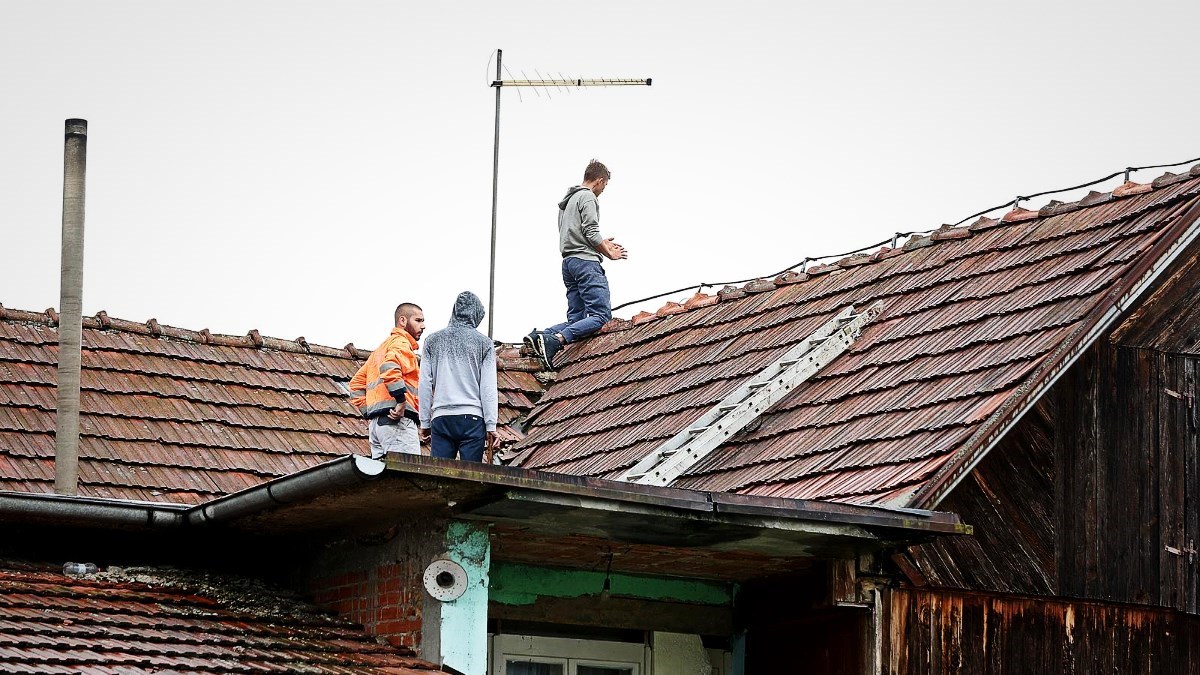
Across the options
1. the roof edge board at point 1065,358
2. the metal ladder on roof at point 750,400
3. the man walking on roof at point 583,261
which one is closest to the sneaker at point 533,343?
the man walking on roof at point 583,261

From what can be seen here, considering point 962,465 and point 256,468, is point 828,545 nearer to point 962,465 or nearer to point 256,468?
point 962,465

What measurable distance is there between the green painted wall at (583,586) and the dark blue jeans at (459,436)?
0.86 metres

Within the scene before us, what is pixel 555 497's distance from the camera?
9367 mm

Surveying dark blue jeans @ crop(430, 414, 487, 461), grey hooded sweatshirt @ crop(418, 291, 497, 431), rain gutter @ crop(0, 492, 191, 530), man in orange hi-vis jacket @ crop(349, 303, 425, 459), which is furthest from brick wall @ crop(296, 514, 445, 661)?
man in orange hi-vis jacket @ crop(349, 303, 425, 459)

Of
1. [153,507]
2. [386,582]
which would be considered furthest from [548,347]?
[153,507]

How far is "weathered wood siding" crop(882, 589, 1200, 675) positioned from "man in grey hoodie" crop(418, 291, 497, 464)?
111 inches

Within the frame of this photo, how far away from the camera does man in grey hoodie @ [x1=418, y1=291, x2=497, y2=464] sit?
11.6m

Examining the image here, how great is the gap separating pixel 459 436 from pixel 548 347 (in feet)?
15.2

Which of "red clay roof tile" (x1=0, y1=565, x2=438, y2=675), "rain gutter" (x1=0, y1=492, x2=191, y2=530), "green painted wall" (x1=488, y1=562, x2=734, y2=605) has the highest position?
"rain gutter" (x1=0, y1=492, x2=191, y2=530)

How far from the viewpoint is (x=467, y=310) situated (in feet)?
39.3

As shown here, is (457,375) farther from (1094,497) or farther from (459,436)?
(1094,497)

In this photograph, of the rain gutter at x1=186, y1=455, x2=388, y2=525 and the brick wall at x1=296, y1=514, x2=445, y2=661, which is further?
the brick wall at x1=296, y1=514, x2=445, y2=661

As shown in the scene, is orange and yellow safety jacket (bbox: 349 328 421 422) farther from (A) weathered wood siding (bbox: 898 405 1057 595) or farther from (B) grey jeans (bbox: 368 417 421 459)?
(A) weathered wood siding (bbox: 898 405 1057 595)

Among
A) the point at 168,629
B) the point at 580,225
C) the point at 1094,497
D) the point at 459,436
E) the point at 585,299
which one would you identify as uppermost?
the point at 580,225
